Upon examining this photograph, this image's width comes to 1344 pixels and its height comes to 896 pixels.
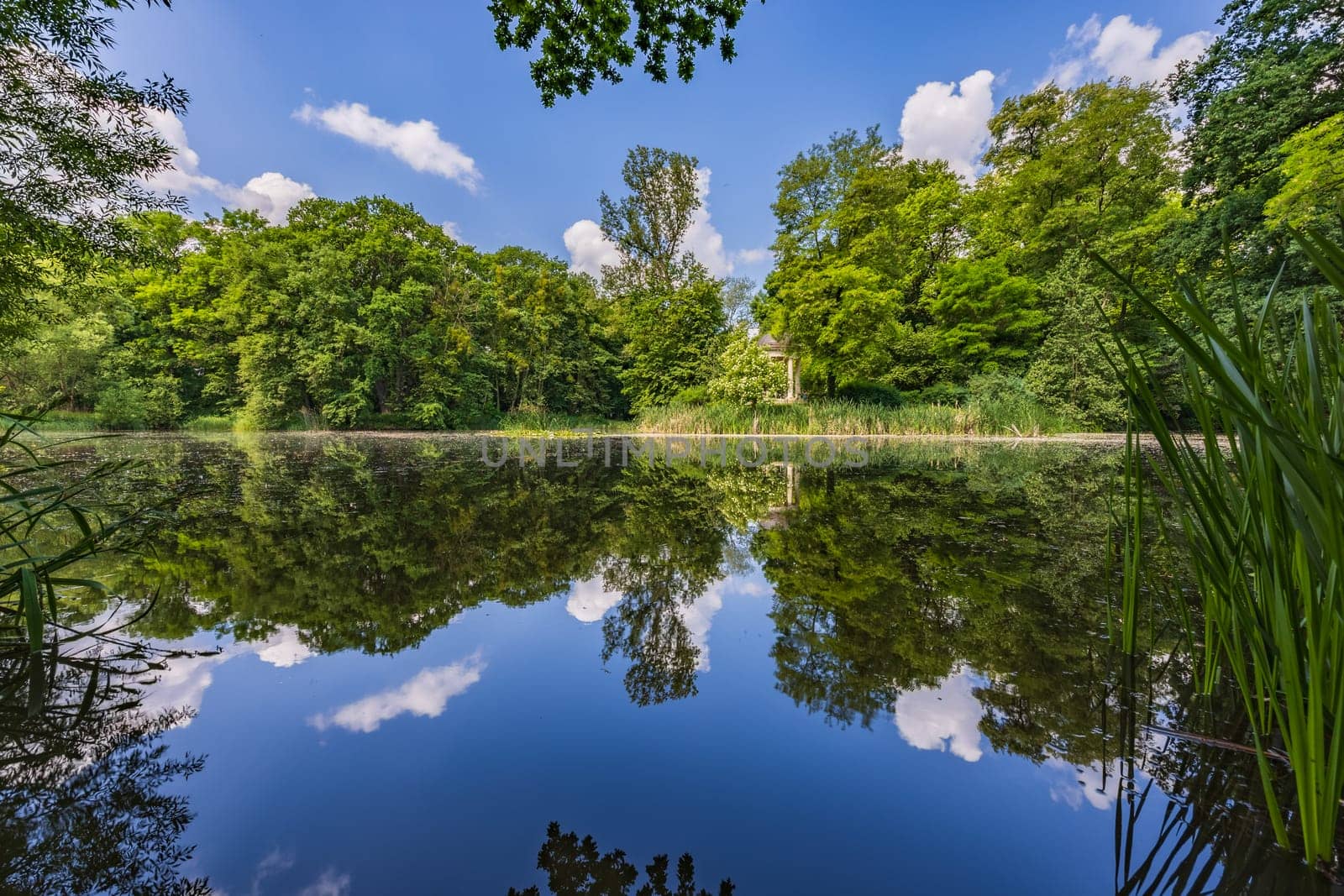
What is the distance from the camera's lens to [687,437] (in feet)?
46.1

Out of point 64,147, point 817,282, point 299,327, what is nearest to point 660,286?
point 817,282

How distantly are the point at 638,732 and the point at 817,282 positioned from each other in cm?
1474

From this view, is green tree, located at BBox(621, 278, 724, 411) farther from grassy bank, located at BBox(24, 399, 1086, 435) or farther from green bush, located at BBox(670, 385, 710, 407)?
grassy bank, located at BBox(24, 399, 1086, 435)

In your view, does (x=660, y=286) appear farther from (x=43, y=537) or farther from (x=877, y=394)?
(x=43, y=537)

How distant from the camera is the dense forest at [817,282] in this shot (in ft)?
39.1

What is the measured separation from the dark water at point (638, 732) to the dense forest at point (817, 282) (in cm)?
1216

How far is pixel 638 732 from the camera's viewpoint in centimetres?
131

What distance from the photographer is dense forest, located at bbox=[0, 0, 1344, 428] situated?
11.9m

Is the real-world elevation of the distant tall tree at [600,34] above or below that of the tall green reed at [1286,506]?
above

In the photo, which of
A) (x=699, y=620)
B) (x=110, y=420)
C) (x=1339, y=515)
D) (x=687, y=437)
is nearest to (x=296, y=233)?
(x=110, y=420)

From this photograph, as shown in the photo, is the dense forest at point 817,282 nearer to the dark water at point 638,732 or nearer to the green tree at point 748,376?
the green tree at point 748,376

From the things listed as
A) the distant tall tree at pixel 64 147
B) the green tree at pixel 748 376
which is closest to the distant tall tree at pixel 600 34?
the distant tall tree at pixel 64 147

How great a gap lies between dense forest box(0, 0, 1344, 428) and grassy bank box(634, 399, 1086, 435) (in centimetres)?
84

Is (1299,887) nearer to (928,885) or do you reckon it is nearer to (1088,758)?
(1088,758)
